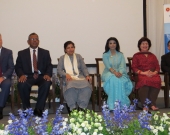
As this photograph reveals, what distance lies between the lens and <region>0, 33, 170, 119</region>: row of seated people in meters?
5.52

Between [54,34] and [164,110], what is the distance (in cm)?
255

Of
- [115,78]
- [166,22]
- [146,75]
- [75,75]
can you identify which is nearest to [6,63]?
[75,75]

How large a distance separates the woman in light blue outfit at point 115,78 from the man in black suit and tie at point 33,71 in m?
0.96

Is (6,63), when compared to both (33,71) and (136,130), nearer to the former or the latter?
(33,71)

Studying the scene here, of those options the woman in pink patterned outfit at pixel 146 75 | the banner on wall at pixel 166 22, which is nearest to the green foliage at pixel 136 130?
the woman in pink patterned outfit at pixel 146 75

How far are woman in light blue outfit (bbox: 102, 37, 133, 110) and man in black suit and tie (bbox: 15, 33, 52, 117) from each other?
0.96m

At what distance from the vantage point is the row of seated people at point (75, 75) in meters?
5.52

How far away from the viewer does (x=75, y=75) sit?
585 centimetres

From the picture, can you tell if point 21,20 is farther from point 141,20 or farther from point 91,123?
point 91,123

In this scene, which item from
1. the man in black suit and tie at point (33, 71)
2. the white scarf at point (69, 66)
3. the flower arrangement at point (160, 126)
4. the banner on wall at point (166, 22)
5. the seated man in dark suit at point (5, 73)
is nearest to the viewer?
the flower arrangement at point (160, 126)

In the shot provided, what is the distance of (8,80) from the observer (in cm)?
542

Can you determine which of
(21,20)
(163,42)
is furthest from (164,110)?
(21,20)

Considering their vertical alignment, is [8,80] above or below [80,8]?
below

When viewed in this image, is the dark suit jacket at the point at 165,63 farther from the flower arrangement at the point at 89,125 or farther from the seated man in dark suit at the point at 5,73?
the flower arrangement at the point at 89,125
